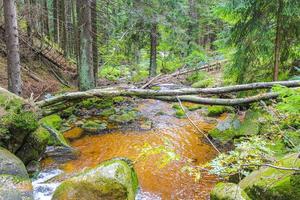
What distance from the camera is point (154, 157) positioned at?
311 inches

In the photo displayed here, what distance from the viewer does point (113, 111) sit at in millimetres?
12383

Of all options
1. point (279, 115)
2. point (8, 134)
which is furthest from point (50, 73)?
point (279, 115)

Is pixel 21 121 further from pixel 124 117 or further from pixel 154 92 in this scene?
pixel 124 117

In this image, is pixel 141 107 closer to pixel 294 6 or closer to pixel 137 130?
pixel 137 130

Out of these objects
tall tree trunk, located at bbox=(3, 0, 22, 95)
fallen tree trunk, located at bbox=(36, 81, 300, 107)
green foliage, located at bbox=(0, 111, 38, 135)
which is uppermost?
tall tree trunk, located at bbox=(3, 0, 22, 95)

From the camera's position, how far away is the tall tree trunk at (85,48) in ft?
41.7

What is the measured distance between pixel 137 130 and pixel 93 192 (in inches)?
209

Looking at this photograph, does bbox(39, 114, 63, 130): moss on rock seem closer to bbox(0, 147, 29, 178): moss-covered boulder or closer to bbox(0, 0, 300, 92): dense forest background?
bbox(0, 0, 300, 92): dense forest background

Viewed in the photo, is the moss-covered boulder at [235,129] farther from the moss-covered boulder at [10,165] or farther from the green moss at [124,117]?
the moss-covered boulder at [10,165]

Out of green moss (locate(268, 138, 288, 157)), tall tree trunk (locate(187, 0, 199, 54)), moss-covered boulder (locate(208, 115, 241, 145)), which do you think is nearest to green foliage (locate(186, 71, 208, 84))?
tall tree trunk (locate(187, 0, 199, 54))

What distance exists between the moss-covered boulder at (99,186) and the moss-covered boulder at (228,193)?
142cm

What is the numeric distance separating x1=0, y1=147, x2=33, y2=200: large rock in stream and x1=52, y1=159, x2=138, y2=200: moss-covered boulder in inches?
24.7

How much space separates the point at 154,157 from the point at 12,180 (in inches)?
137

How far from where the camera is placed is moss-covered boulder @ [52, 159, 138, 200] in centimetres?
505
